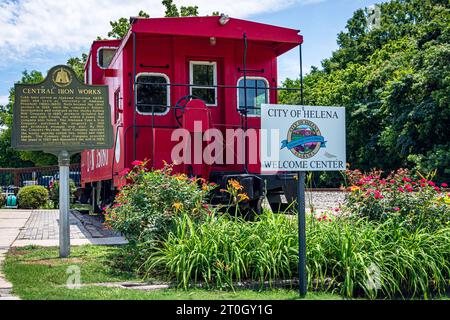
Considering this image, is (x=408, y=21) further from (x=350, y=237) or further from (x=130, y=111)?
(x=350, y=237)

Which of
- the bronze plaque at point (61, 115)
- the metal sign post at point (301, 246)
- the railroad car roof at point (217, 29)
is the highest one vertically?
the railroad car roof at point (217, 29)

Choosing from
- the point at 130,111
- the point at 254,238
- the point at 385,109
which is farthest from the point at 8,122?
the point at 254,238

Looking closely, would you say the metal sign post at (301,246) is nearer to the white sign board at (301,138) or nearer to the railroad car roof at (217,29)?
the white sign board at (301,138)

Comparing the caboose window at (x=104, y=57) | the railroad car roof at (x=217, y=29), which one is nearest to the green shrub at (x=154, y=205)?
the railroad car roof at (x=217, y=29)

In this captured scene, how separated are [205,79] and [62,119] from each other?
3192mm

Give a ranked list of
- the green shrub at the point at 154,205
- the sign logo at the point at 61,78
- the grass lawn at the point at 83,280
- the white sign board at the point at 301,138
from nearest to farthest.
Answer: the grass lawn at the point at 83,280 < the white sign board at the point at 301,138 < the green shrub at the point at 154,205 < the sign logo at the point at 61,78

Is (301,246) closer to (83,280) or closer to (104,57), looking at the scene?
(83,280)

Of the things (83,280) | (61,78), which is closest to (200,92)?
(61,78)

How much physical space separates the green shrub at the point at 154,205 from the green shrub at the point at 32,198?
51.6 ft

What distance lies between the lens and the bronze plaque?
832 centimetres

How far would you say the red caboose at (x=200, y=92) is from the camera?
9.63 m

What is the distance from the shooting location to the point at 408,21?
1519 inches

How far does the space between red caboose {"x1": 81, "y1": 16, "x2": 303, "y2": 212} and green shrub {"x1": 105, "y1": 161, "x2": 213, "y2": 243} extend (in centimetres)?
154

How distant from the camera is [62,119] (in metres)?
8.46
